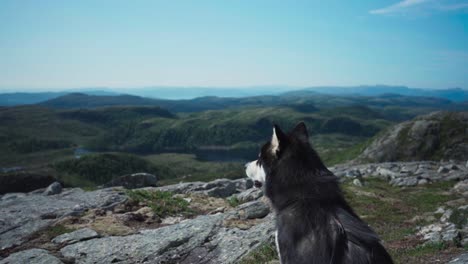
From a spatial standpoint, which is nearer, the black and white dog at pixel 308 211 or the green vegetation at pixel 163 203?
the black and white dog at pixel 308 211

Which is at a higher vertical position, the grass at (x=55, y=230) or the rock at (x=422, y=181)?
the grass at (x=55, y=230)

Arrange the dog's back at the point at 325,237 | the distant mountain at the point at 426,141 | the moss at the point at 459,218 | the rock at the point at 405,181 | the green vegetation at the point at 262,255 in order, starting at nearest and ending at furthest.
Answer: the dog's back at the point at 325,237 → the green vegetation at the point at 262,255 → the moss at the point at 459,218 → the rock at the point at 405,181 → the distant mountain at the point at 426,141

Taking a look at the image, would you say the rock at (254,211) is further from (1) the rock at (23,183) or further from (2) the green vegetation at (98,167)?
(2) the green vegetation at (98,167)

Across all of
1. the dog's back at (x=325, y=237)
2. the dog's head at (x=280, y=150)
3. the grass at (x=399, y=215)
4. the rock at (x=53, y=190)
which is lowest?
the rock at (x=53, y=190)

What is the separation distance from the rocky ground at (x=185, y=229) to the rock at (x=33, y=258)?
0.04 meters

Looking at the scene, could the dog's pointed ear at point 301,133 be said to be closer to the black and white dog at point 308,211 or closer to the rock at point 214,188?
the black and white dog at point 308,211

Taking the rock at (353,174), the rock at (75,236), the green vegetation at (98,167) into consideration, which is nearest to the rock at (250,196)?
the rock at (75,236)

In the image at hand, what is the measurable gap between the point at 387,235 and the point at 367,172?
29244 millimetres

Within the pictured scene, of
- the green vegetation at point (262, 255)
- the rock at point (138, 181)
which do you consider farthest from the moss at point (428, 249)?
the rock at point (138, 181)

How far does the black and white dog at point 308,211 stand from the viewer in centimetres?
636

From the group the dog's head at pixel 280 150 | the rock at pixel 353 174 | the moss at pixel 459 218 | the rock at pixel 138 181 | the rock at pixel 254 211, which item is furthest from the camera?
the rock at pixel 353 174

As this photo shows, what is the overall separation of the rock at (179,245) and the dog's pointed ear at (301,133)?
768 cm

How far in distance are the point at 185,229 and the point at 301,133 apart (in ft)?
34.2

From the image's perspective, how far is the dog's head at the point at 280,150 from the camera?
7410 millimetres
